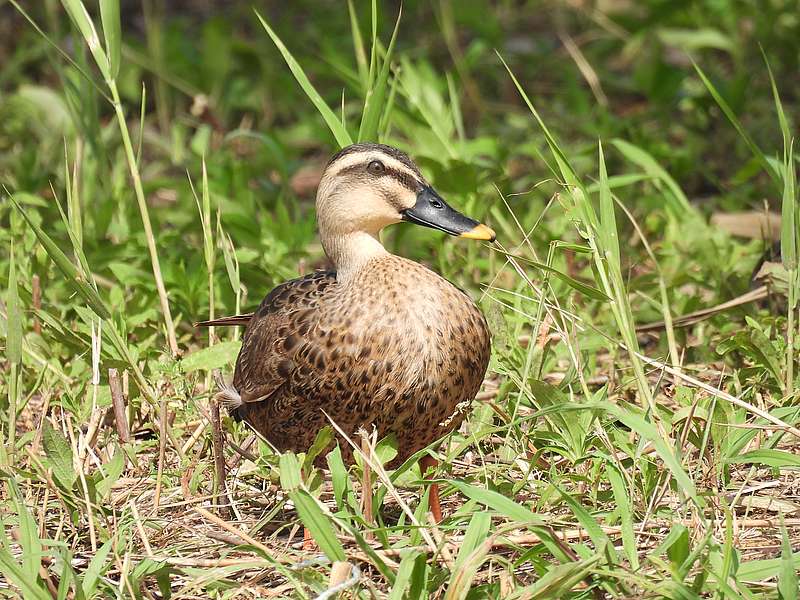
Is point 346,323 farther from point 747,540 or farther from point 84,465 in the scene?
point 747,540

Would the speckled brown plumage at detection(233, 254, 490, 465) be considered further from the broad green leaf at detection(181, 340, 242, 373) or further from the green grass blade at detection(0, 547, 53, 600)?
the green grass blade at detection(0, 547, 53, 600)

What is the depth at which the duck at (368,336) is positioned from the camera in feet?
10.5

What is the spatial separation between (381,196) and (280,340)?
0.50 m

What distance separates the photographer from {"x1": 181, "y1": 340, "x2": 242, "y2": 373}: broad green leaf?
3740 mm

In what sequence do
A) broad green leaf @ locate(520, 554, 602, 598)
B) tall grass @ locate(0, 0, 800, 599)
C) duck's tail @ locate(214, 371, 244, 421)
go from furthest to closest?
duck's tail @ locate(214, 371, 244, 421) → tall grass @ locate(0, 0, 800, 599) → broad green leaf @ locate(520, 554, 602, 598)

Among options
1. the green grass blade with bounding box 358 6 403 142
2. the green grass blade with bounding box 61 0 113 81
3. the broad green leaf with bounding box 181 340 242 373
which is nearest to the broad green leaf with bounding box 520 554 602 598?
the broad green leaf with bounding box 181 340 242 373

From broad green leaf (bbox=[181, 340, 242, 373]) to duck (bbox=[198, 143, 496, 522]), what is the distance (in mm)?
131

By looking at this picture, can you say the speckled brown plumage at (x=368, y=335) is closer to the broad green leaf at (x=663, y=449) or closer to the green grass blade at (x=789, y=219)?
the broad green leaf at (x=663, y=449)

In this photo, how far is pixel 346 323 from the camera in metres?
3.27

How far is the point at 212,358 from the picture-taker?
3.81 m

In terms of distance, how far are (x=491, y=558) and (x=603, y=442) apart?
68 centimetres

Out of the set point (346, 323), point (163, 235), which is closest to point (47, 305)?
point (163, 235)

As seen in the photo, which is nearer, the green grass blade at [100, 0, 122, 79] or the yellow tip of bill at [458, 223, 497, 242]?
the yellow tip of bill at [458, 223, 497, 242]

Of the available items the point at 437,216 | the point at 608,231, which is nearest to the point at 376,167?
the point at 437,216
